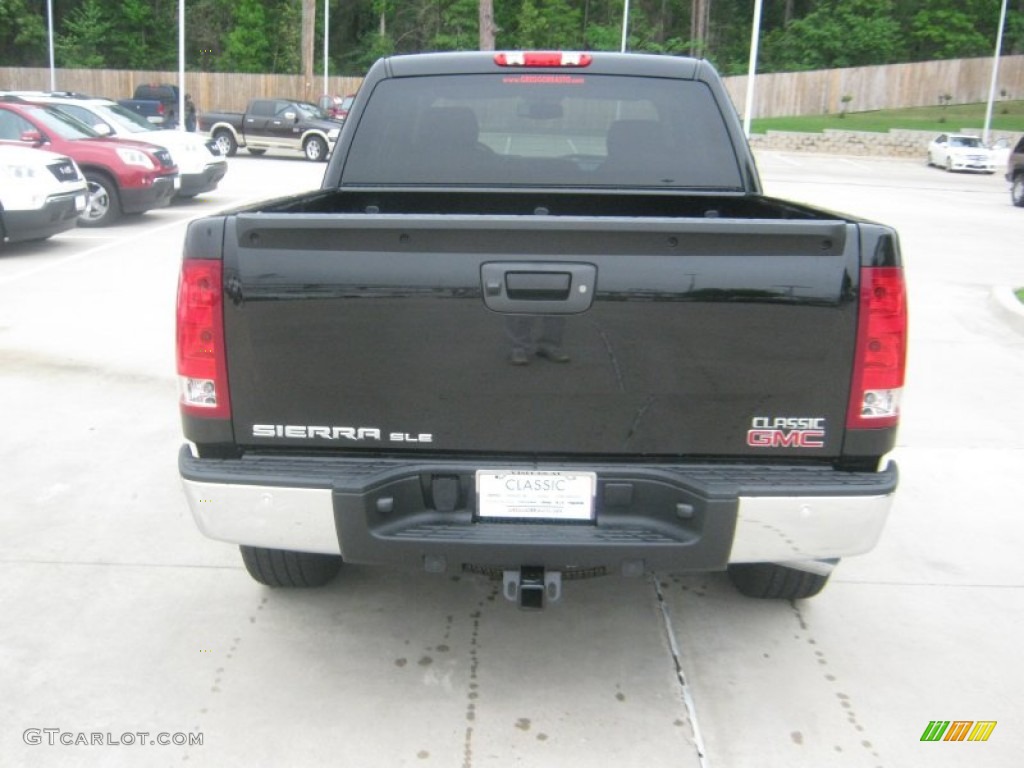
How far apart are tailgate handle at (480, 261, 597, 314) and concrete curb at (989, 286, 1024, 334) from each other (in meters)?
7.80

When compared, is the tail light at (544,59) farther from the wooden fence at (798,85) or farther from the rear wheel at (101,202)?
the wooden fence at (798,85)

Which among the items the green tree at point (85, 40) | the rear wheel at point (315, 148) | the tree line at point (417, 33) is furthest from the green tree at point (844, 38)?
the rear wheel at point (315, 148)

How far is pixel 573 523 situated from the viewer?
3107 millimetres

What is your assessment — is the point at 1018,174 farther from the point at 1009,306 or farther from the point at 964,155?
the point at 1009,306

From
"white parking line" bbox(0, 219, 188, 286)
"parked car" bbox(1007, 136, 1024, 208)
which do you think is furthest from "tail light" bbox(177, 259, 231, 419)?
"parked car" bbox(1007, 136, 1024, 208)

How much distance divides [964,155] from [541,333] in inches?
1491

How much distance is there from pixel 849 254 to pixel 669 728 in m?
1.54

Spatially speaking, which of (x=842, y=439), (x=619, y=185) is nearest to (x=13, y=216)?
(x=619, y=185)

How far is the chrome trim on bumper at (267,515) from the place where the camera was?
3.07 metres

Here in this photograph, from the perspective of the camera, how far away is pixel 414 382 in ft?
10.1

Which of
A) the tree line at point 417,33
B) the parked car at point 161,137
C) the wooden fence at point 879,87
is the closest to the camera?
the parked car at point 161,137

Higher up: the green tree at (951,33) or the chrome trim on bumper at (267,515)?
the green tree at (951,33)

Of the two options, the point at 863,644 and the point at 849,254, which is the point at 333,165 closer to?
the point at 849,254

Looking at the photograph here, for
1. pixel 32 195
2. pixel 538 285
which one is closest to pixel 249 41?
pixel 32 195
